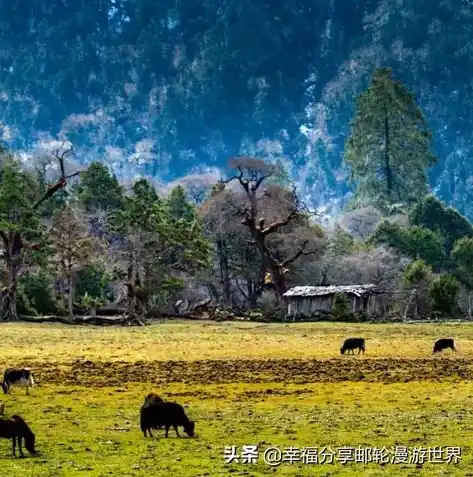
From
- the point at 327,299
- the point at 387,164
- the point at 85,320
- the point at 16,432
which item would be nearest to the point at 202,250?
the point at 327,299

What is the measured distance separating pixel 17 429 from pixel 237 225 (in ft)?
226

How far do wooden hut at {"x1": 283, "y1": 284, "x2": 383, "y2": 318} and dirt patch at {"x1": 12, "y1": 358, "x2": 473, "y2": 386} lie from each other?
35.8 meters

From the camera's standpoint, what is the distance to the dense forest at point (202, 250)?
68.2 metres

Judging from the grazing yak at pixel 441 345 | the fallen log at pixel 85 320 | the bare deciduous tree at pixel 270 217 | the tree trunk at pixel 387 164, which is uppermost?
the tree trunk at pixel 387 164

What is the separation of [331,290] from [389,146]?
68901 millimetres

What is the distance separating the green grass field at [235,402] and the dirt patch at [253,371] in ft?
0.12

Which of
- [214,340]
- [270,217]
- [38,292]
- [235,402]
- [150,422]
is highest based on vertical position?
[270,217]

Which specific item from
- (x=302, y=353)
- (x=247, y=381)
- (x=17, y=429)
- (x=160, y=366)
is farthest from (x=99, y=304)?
(x=17, y=429)

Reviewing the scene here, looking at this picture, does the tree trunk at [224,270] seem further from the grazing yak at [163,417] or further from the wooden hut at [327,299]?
the grazing yak at [163,417]

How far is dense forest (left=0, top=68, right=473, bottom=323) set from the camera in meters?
68.2

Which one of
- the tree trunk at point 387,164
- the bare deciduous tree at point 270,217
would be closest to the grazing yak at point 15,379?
the bare deciduous tree at point 270,217

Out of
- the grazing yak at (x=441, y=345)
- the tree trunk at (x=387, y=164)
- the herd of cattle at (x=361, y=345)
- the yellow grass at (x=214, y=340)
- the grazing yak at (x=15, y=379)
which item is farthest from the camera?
the tree trunk at (x=387, y=164)

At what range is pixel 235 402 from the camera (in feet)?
75.5

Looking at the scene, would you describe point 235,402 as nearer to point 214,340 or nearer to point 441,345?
point 441,345
